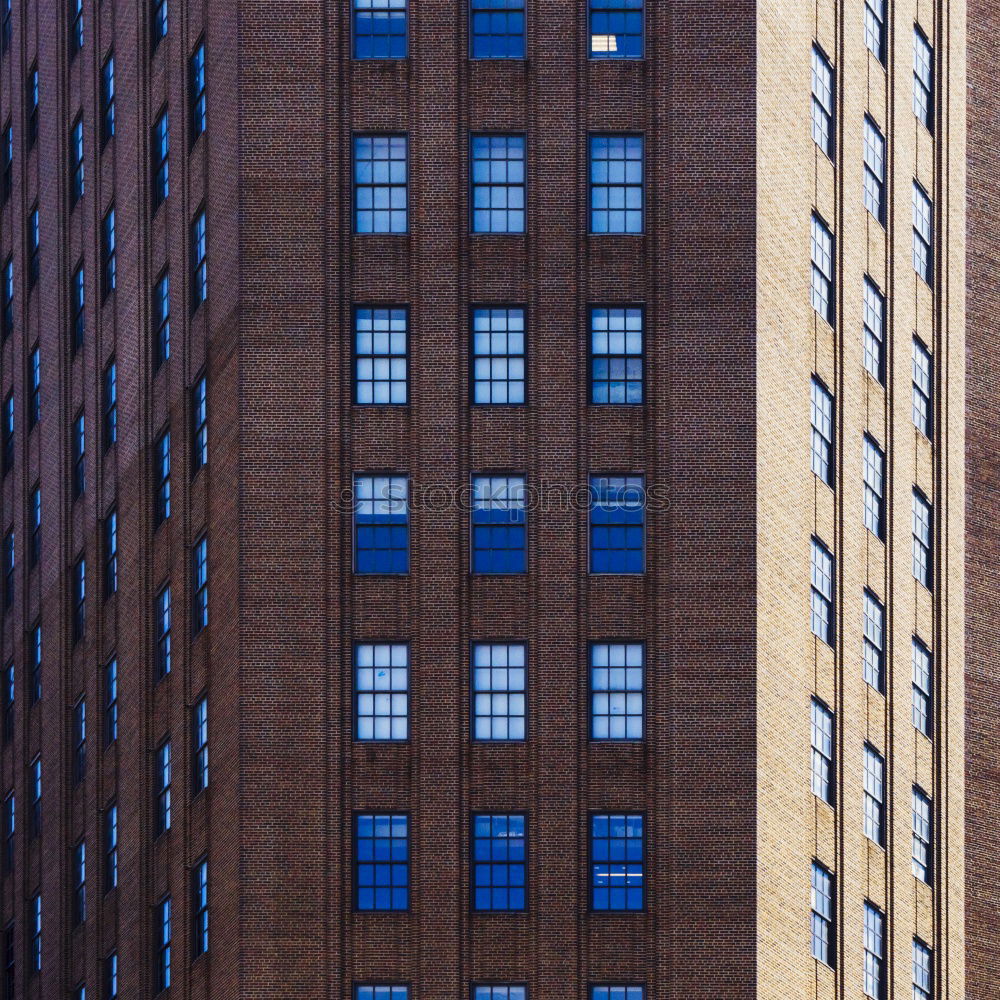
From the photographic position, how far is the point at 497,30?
77.3 m

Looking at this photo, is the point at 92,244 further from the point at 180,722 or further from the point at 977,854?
the point at 977,854

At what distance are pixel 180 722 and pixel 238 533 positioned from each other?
21.6 feet

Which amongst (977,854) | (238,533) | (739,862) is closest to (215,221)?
(238,533)

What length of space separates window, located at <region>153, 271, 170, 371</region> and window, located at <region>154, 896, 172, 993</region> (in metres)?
13.8

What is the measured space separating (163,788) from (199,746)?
3639 mm

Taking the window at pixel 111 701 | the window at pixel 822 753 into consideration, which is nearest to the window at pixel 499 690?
the window at pixel 822 753

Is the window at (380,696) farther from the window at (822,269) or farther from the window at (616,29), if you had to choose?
the window at (616,29)

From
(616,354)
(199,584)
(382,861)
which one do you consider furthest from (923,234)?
(382,861)

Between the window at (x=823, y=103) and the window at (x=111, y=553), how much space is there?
2151cm

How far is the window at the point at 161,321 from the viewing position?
274 feet

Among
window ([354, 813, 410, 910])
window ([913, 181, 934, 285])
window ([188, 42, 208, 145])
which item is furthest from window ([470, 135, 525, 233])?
window ([913, 181, 934, 285])

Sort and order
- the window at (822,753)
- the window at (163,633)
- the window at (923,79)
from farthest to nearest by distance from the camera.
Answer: the window at (923,79) → the window at (163,633) → the window at (822,753)

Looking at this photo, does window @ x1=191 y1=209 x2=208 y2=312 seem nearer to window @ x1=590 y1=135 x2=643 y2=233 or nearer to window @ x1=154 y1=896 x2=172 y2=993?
window @ x1=590 y1=135 x2=643 y2=233

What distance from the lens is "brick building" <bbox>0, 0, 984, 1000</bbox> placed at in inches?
2916
